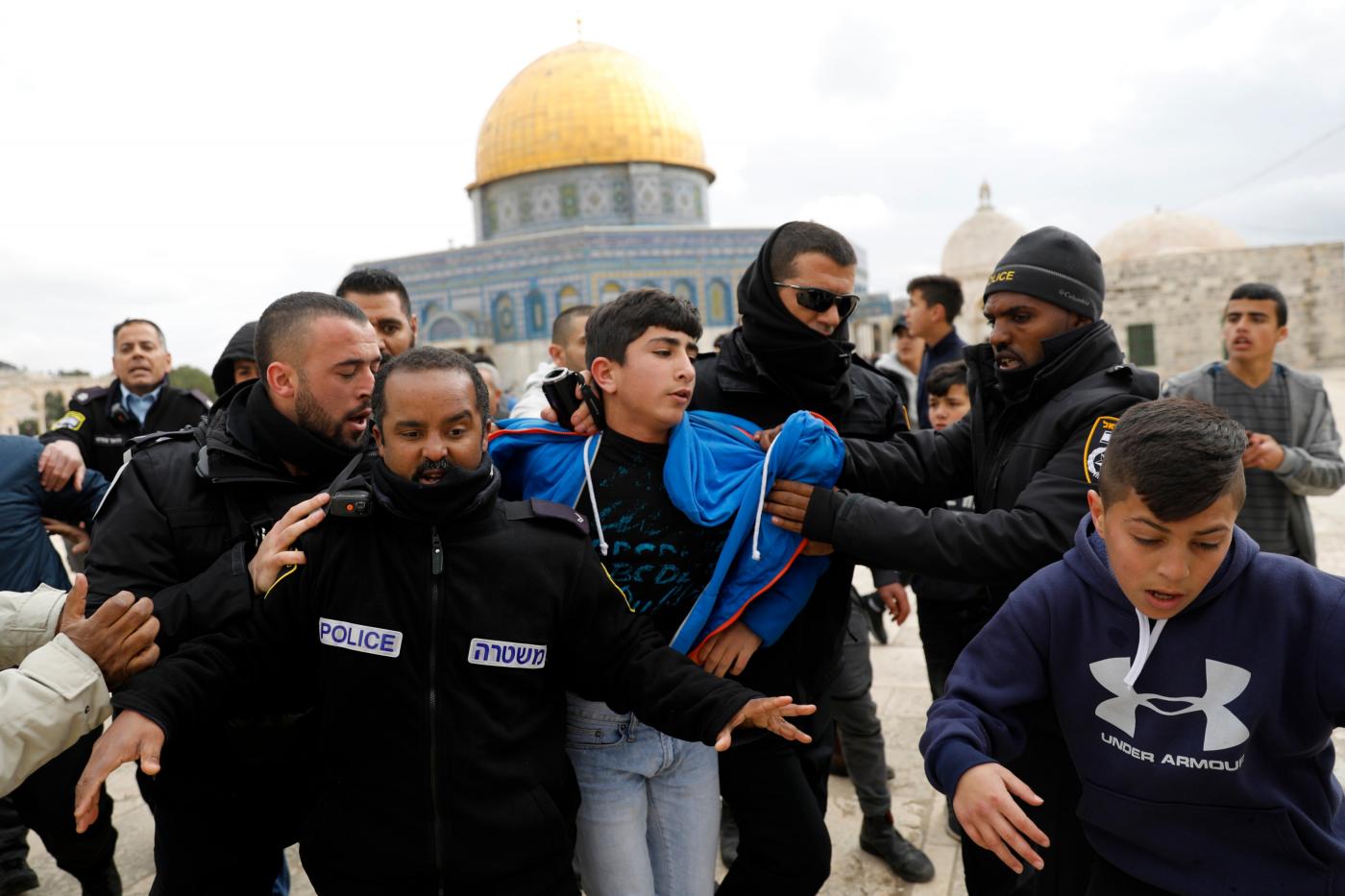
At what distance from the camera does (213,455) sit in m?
2.29

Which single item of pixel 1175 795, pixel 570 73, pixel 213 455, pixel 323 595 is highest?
pixel 570 73

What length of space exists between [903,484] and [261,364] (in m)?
1.86

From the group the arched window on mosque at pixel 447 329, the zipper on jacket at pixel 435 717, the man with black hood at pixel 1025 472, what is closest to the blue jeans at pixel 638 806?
the zipper on jacket at pixel 435 717

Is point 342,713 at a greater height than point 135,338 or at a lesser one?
lesser

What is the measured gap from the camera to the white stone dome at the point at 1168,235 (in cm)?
2941

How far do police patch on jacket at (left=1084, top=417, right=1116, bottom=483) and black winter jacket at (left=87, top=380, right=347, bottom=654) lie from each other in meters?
1.99

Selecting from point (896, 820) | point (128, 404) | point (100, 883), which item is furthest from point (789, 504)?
point (128, 404)

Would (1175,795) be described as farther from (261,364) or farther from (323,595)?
(261,364)

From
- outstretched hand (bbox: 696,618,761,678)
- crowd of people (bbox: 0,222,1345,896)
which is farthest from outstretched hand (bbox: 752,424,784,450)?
outstretched hand (bbox: 696,618,761,678)

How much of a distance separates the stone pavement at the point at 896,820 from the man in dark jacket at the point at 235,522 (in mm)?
1230

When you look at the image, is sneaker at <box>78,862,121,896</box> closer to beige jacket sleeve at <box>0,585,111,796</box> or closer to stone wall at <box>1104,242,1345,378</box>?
beige jacket sleeve at <box>0,585,111,796</box>

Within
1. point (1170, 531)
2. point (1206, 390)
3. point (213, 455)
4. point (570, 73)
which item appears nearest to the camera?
point (1170, 531)

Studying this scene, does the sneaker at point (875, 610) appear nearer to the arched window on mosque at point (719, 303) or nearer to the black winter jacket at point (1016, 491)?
the black winter jacket at point (1016, 491)

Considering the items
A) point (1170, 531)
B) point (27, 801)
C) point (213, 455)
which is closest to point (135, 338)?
point (27, 801)
